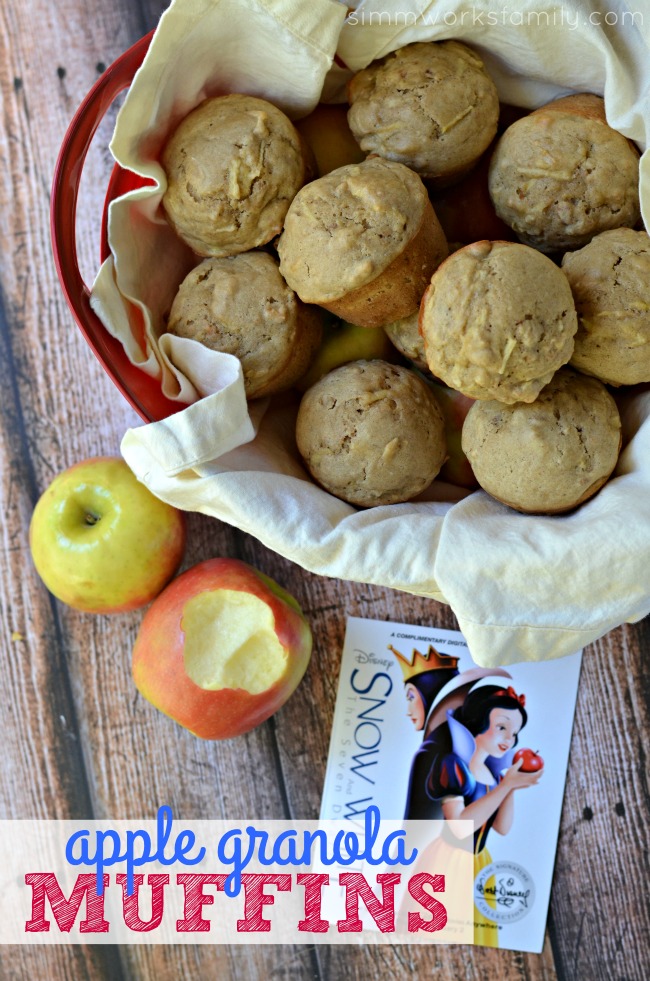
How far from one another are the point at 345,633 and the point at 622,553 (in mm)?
386

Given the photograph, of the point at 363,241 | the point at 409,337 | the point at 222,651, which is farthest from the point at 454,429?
the point at 222,651

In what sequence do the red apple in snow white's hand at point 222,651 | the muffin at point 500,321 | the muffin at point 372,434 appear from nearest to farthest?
the muffin at point 500,321
the muffin at point 372,434
the red apple in snow white's hand at point 222,651

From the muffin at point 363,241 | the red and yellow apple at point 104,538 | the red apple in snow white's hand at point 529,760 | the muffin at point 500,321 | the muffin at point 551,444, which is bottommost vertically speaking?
the red apple in snow white's hand at point 529,760

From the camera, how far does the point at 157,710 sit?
97cm

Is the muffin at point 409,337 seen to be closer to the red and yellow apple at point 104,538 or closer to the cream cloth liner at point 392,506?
the cream cloth liner at point 392,506

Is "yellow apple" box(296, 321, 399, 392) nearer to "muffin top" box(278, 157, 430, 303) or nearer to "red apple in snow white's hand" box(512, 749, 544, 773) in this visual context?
"muffin top" box(278, 157, 430, 303)

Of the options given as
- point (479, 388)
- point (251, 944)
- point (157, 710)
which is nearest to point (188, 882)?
point (251, 944)

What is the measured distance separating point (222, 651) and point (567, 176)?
607 millimetres

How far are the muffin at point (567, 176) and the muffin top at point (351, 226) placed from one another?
0.33ft

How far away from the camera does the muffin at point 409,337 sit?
752 mm

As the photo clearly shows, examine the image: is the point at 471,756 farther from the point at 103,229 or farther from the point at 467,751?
the point at 103,229

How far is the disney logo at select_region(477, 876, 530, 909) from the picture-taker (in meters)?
0.94
